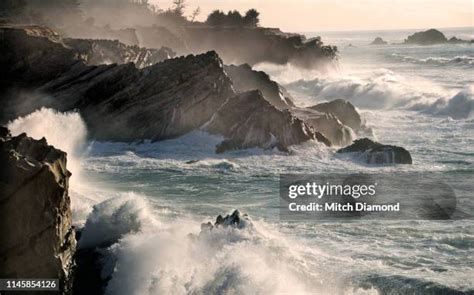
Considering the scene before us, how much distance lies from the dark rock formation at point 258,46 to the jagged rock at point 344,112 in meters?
44.1

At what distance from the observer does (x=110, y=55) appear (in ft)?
143

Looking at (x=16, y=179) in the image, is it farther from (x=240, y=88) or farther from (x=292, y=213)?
(x=240, y=88)

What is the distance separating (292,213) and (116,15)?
270 ft

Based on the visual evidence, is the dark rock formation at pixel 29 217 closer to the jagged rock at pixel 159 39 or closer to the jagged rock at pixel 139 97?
the jagged rock at pixel 139 97

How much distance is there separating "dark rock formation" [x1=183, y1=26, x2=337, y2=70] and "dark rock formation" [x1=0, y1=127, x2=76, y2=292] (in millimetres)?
71055

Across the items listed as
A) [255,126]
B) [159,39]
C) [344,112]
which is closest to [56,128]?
[255,126]

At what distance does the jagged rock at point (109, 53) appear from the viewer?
40.7 metres

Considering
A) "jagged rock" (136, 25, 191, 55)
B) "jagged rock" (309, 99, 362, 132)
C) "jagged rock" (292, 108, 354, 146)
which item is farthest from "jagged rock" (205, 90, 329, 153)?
"jagged rock" (136, 25, 191, 55)

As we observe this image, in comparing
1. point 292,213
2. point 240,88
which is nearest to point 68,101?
point 240,88

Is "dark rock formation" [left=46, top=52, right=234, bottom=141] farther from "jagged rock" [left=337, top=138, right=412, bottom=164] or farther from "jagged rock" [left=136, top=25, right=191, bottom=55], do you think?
"jagged rock" [left=136, top=25, right=191, bottom=55]

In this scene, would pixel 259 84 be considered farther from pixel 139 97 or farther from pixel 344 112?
pixel 139 97

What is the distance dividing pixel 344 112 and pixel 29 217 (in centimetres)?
2834

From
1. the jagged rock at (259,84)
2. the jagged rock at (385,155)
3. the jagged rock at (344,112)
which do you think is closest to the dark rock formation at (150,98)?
the jagged rock at (259,84)

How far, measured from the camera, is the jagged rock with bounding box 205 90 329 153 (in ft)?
107
